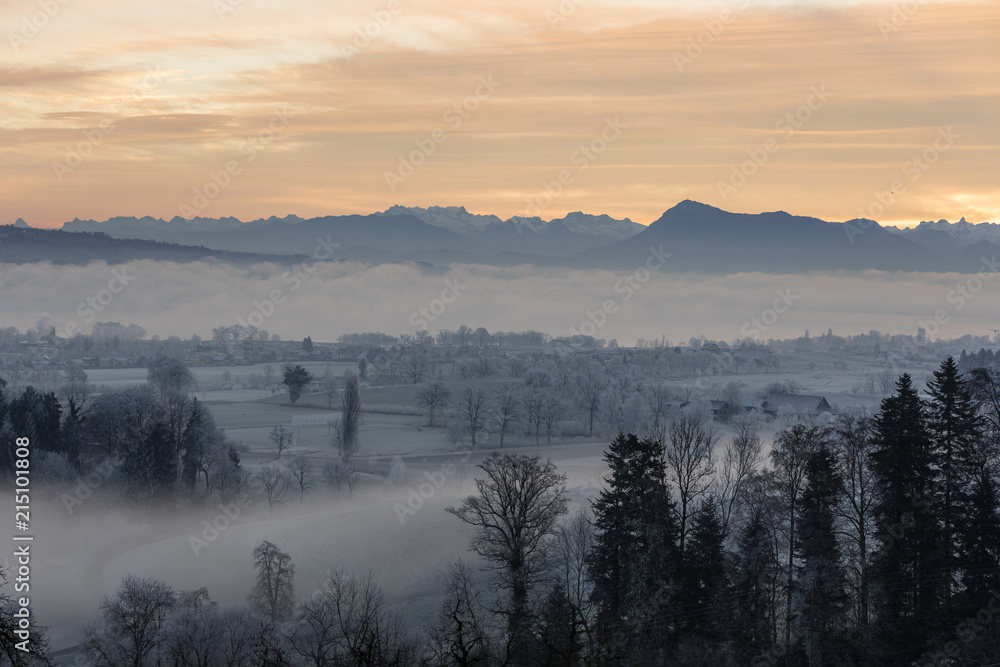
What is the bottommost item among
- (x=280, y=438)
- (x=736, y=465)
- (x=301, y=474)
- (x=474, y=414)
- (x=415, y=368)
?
(x=301, y=474)

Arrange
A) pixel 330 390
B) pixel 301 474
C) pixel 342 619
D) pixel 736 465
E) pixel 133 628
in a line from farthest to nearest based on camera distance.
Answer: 1. pixel 330 390
2. pixel 301 474
3. pixel 736 465
4. pixel 342 619
5. pixel 133 628

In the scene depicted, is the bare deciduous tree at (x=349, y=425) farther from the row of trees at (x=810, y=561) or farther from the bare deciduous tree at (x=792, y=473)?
the bare deciduous tree at (x=792, y=473)

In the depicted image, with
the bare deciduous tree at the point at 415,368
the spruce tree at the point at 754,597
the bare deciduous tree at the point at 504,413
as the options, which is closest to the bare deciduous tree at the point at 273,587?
the spruce tree at the point at 754,597

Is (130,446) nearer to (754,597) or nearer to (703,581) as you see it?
(703,581)

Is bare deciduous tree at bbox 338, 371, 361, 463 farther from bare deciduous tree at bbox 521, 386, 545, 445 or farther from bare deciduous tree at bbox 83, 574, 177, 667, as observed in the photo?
bare deciduous tree at bbox 83, 574, 177, 667

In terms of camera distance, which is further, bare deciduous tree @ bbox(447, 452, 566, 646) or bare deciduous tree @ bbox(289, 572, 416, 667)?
bare deciduous tree @ bbox(447, 452, 566, 646)

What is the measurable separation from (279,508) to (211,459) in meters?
6.41

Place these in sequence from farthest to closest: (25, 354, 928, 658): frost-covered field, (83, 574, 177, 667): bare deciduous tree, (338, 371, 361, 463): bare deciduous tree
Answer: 1. (338, 371, 361, 463): bare deciduous tree
2. (25, 354, 928, 658): frost-covered field
3. (83, 574, 177, 667): bare deciduous tree

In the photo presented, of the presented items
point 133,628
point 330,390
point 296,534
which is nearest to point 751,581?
point 133,628

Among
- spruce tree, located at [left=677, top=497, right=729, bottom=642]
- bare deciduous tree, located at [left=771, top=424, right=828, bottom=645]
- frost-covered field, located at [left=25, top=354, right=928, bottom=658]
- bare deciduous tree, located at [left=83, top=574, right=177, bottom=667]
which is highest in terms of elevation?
bare deciduous tree, located at [left=771, top=424, right=828, bottom=645]

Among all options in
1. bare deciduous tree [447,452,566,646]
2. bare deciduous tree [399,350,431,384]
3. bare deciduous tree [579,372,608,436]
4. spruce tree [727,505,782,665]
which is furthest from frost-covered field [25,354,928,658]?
bare deciduous tree [399,350,431,384]

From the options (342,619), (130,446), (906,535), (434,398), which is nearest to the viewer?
(906,535)

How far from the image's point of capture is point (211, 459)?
55.4 meters

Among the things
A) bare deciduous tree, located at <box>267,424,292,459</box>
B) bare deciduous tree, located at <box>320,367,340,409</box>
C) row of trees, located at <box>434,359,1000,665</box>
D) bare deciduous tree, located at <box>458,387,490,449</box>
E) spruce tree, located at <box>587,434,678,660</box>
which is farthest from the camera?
bare deciduous tree, located at <box>320,367,340,409</box>
